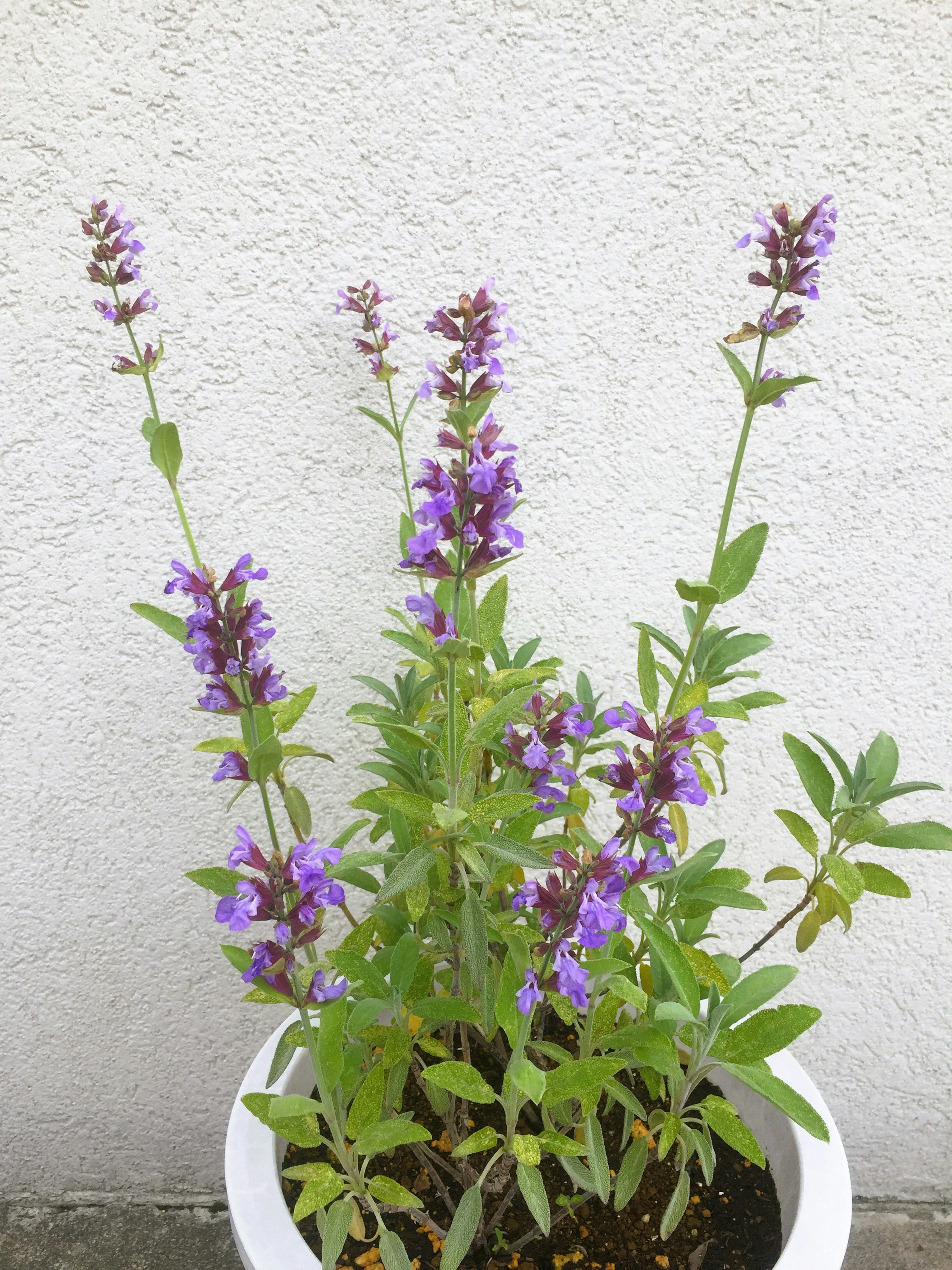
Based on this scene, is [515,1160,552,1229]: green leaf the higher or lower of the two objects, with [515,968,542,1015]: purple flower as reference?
lower

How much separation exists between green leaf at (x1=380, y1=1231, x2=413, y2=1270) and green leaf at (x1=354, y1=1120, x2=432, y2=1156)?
0.07m

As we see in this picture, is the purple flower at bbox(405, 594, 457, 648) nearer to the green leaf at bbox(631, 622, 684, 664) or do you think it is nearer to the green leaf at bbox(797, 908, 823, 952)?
the green leaf at bbox(631, 622, 684, 664)

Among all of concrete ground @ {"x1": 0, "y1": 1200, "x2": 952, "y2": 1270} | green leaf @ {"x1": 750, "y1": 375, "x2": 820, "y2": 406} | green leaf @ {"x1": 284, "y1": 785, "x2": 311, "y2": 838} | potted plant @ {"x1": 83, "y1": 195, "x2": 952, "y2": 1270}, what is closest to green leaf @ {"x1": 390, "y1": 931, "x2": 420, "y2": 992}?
potted plant @ {"x1": 83, "y1": 195, "x2": 952, "y2": 1270}

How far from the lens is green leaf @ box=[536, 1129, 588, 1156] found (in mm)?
683

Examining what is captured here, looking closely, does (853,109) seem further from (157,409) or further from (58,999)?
(58,999)

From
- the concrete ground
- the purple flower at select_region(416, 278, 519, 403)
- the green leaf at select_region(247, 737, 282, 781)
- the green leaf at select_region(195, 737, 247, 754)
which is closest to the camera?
the green leaf at select_region(247, 737, 282, 781)

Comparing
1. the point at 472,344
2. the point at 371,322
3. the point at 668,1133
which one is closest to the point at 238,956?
the point at 668,1133

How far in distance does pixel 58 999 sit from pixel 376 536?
864 millimetres

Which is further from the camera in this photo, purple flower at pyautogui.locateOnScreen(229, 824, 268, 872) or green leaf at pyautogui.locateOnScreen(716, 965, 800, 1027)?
green leaf at pyautogui.locateOnScreen(716, 965, 800, 1027)

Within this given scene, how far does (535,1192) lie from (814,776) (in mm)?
446

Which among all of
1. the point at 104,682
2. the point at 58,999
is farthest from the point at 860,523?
the point at 58,999

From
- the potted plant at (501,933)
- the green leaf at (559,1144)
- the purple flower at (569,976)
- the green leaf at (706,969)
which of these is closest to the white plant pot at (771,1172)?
the potted plant at (501,933)

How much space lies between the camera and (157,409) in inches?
40.4

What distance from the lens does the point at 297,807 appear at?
911 millimetres
